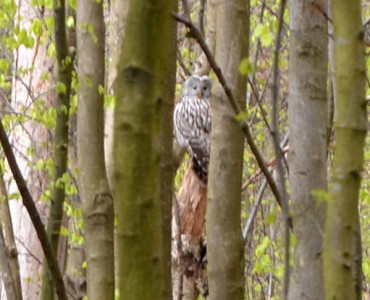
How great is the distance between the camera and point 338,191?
1707mm

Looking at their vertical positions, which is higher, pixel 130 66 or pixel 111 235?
pixel 130 66

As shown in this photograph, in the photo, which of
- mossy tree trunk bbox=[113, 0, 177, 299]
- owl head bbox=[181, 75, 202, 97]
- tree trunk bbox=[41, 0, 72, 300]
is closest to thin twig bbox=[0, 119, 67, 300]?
tree trunk bbox=[41, 0, 72, 300]

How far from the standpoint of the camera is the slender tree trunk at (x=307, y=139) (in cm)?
264

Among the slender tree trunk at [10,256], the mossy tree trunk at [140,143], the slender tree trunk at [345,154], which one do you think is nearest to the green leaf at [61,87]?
the slender tree trunk at [10,256]

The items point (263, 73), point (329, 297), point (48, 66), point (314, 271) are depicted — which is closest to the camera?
point (329, 297)

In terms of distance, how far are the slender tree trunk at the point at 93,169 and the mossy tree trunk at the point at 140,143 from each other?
4.88 ft

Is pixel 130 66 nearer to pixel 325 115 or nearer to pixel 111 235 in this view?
pixel 325 115

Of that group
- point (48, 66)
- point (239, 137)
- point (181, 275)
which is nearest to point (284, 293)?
point (239, 137)

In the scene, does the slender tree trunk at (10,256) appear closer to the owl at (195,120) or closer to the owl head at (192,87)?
the owl at (195,120)

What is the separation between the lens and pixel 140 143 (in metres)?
1.73

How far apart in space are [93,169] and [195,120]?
4.82 meters

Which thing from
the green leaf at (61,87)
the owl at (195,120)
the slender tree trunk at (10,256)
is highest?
the owl at (195,120)

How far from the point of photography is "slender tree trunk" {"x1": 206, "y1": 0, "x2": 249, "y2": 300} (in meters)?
3.26

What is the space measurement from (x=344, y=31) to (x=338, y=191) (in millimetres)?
339
